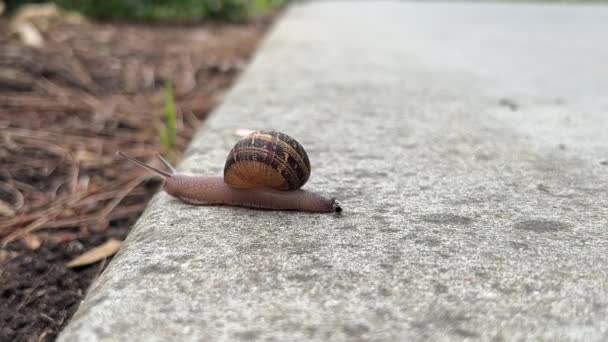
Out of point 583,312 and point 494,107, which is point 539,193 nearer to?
point 583,312

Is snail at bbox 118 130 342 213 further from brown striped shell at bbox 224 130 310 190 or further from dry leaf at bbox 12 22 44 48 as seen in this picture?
dry leaf at bbox 12 22 44 48

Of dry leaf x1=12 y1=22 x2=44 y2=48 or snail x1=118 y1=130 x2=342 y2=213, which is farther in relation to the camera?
dry leaf x1=12 y1=22 x2=44 y2=48

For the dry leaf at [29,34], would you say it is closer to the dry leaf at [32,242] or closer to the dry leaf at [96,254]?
the dry leaf at [32,242]

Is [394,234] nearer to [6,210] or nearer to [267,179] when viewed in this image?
[267,179]

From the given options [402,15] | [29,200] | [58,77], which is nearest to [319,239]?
[29,200]

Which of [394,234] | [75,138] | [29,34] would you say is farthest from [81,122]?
[394,234]

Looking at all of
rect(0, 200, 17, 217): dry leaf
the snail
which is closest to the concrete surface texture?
the snail

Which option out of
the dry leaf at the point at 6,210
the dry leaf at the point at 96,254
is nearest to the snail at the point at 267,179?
the dry leaf at the point at 96,254
